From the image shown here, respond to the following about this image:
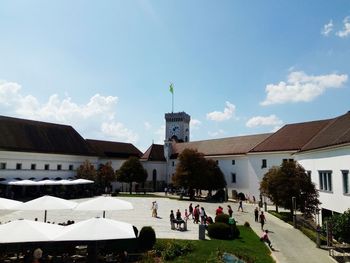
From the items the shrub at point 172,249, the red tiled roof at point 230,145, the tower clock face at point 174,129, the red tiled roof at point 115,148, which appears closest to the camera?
the shrub at point 172,249

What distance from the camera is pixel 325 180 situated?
3142cm

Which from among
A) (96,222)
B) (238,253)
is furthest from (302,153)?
(96,222)

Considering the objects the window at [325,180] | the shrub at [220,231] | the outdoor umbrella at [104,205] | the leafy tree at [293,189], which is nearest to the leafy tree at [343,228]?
the shrub at [220,231]

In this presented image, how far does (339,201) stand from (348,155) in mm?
4332

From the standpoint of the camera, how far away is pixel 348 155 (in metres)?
25.7

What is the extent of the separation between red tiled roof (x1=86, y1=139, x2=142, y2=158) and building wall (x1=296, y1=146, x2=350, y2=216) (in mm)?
50694

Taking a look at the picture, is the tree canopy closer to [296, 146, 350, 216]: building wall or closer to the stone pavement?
the stone pavement

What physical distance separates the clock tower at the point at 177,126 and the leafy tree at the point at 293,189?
2524 inches

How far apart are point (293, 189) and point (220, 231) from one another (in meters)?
11.9

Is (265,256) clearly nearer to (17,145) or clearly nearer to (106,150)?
(17,145)

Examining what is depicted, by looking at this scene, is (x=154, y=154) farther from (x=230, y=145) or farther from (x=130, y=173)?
(x=230, y=145)

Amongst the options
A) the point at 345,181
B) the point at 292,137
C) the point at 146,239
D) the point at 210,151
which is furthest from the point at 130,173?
the point at 146,239

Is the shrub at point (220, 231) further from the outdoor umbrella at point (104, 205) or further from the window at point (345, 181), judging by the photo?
the window at point (345, 181)

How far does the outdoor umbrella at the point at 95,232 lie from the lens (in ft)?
41.4
